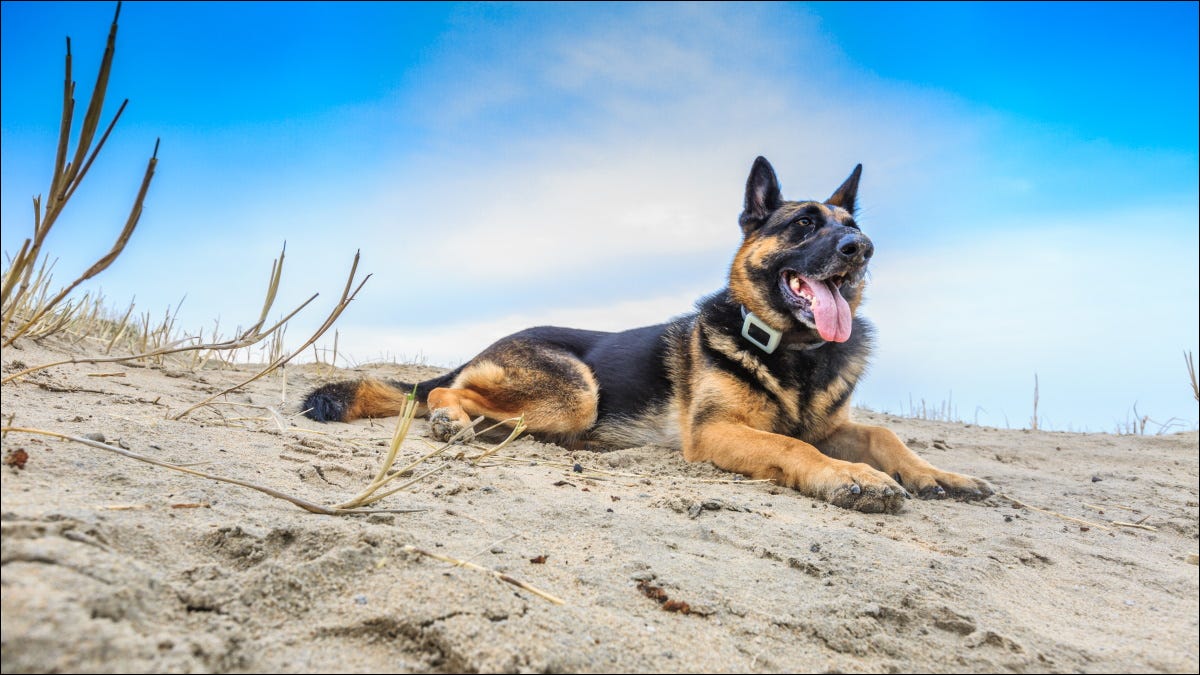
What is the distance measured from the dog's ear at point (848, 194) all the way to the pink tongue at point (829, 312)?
1201 mm

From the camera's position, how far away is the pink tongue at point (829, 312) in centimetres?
513

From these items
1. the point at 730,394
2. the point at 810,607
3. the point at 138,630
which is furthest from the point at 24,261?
the point at 730,394

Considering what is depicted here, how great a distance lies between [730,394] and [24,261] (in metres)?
3.97

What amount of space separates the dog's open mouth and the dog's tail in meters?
2.75

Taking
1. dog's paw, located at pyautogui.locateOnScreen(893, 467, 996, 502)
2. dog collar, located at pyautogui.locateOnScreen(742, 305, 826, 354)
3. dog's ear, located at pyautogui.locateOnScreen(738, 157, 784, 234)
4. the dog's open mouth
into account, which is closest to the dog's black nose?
the dog's open mouth

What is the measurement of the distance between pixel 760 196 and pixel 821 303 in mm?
1241

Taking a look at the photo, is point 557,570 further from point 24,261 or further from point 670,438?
point 670,438

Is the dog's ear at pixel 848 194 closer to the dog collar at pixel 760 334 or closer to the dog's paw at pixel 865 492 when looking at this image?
the dog collar at pixel 760 334

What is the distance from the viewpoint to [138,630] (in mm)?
1556

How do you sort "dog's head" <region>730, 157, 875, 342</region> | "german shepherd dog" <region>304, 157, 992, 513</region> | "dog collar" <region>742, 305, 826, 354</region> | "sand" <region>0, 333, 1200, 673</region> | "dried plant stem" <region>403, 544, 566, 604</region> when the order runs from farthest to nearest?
"dog collar" <region>742, 305, 826, 354</region> → "dog's head" <region>730, 157, 875, 342</region> → "german shepherd dog" <region>304, 157, 992, 513</region> → "dried plant stem" <region>403, 544, 566, 604</region> → "sand" <region>0, 333, 1200, 673</region>

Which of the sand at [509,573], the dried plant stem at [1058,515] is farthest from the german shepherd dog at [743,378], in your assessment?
the sand at [509,573]

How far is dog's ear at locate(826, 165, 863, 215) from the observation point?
619 cm

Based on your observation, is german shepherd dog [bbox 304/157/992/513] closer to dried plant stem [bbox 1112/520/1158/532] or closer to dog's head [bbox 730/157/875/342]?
dog's head [bbox 730/157/875/342]

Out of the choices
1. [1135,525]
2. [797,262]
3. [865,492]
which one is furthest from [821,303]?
[1135,525]
